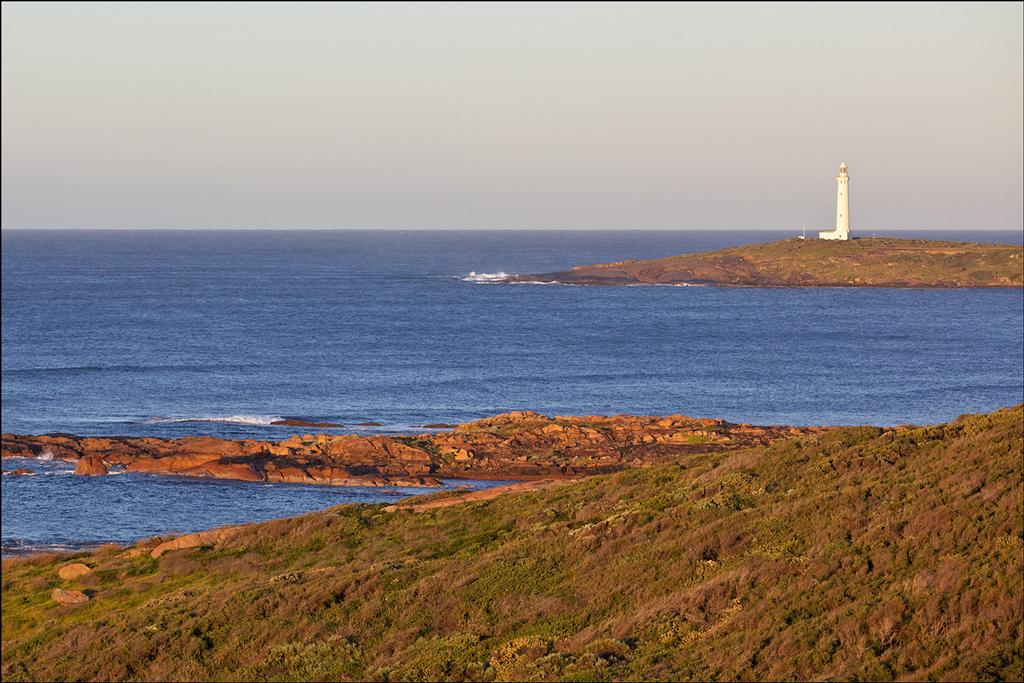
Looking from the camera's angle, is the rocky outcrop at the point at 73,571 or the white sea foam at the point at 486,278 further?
the white sea foam at the point at 486,278

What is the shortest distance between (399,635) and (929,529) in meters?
9.48

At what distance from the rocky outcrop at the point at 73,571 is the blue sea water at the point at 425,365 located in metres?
9.54

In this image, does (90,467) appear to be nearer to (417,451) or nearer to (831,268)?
(417,451)

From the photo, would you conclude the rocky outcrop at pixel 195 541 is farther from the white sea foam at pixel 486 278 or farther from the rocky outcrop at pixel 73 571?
the white sea foam at pixel 486 278

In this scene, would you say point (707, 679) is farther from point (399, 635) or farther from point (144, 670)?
point (144, 670)

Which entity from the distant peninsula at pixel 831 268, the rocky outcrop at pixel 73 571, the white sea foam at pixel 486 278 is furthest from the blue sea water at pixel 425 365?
the white sea foam at pixel 486 278

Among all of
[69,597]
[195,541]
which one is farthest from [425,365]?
[69,597]

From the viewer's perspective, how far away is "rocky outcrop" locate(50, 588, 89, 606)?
27.7 m

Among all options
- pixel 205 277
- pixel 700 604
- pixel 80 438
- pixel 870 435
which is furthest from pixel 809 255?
pixel 700 604

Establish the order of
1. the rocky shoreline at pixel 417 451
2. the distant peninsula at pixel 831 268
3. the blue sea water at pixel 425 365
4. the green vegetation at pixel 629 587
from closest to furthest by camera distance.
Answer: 1. the green vegetation at pixel 629 587
2. the rocky shoreline at pixel 417 451
3. the blue sea water at pixel 425 365
4. the distant peninsula at pixel 831 268

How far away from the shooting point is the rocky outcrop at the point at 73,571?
2984cm

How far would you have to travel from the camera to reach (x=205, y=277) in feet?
639

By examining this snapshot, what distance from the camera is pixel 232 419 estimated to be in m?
65.4

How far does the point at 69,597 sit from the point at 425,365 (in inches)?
2453
